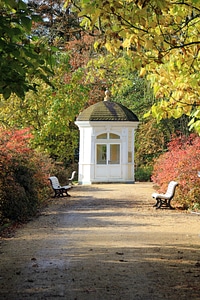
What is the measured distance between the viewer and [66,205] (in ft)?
57.2

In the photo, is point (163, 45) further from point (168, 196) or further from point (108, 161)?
A: point (108, 161)

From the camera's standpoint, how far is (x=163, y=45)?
830cm

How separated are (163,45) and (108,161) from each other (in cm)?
2100

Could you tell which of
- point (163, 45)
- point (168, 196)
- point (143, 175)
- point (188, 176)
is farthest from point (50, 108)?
point (163, 45)

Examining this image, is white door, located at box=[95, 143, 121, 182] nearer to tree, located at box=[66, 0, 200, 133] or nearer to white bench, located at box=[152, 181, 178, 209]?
white bench, located at box=[152, 181, 178, 209]

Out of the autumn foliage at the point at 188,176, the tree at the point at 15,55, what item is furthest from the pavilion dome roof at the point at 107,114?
the tree at the point at 15,55

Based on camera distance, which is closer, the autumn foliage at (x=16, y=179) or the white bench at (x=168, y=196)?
the autumn foliage at (x=16, y=179)

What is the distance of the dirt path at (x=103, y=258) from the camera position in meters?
6.29

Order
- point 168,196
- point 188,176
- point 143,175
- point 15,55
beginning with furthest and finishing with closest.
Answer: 1. point 143,175
2. point 188,176
3. point 168,196
4. point 15,55

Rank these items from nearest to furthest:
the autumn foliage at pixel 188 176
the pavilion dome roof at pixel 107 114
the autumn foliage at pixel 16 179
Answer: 1. the autumn foliage at pixel 16 179
2. the autumn foliage at pixel 188 176
3. the pavilion dome roof at pixel 107 114

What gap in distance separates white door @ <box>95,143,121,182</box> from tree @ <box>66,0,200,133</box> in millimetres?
19381

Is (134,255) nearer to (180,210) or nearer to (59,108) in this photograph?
(180,210)

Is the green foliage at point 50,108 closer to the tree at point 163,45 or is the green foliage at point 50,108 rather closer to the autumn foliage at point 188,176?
the autumn foliage at point 188,176

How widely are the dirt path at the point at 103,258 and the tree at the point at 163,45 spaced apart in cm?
227
